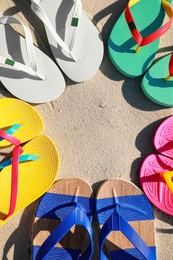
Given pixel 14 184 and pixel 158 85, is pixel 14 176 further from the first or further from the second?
pixel 158 85

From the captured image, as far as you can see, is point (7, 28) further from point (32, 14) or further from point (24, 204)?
point (24, 204)

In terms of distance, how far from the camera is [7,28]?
3.49ft

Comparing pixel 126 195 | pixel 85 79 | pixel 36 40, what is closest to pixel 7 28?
pixel 36 40

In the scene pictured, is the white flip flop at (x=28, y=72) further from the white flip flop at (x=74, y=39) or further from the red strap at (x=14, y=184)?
the red strap at (x=14, y=184)

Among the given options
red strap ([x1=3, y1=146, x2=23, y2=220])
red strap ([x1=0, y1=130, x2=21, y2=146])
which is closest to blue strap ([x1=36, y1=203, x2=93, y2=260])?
red strap ([x1=3, y1=146, x2=23, y2=220])

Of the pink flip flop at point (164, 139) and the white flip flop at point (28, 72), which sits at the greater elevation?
the white flip flop at point (28, 72)

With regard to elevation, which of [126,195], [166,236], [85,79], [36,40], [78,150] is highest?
[36,40]

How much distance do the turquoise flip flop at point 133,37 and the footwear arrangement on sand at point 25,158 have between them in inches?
11.9

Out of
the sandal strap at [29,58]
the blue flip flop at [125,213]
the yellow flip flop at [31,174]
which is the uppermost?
the sandal strap at [29,58]

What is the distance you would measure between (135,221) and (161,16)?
24.9 inches

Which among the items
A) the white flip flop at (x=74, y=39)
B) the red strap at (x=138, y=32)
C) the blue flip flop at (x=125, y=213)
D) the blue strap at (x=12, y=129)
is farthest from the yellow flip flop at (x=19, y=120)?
the red strap at (x=138, y=32)

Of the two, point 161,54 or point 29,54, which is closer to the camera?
point 29,54

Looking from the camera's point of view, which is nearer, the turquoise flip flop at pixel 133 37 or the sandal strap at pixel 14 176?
the sandal strap at pixel 14 176

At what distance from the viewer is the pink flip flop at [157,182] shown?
107 cm
